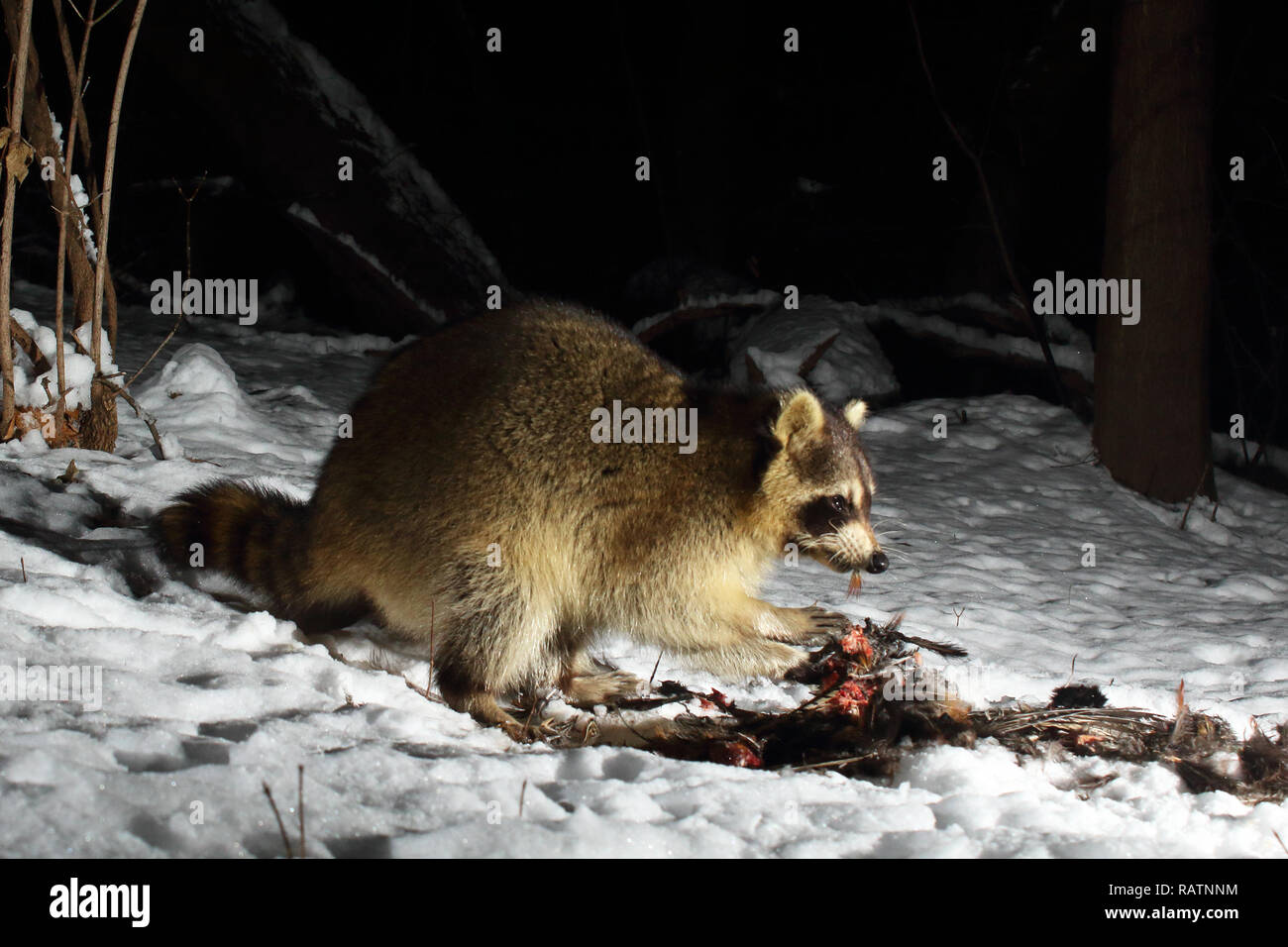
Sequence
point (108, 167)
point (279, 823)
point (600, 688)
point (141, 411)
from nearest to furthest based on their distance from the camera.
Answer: point (279, 823) → point (600, 688) → point (108, 167) → point (141, 411)

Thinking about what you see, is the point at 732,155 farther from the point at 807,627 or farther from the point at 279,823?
the point at 279,823

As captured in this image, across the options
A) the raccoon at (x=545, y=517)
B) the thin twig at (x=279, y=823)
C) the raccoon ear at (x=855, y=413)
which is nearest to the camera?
the thin twig at (x=279, y=823)

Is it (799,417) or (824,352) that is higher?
(824,352)

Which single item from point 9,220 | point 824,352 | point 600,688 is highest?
point 9,220

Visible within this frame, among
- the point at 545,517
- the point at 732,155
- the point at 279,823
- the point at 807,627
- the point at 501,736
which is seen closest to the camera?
the point at 279,823

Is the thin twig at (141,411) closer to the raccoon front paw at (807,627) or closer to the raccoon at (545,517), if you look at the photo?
the raccoon at (545,517)

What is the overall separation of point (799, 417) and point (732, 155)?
7746 millimetres

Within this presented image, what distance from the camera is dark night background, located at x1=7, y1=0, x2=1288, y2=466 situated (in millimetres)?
9992

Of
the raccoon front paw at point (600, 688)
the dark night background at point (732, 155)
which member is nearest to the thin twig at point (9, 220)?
the raccoon front paw at point (600, 688)

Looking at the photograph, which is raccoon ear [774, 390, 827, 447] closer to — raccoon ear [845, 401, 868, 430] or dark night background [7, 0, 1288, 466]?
raccoon ear [845, 401, 868, 430]

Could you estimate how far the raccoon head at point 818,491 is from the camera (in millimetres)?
3900

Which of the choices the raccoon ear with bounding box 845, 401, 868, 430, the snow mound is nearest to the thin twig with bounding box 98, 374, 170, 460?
the raccoon ear with bounding box 845, 401, 868, 430

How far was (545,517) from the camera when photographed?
3578 mm

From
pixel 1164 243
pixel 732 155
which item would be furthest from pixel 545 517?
pixel 732 155
